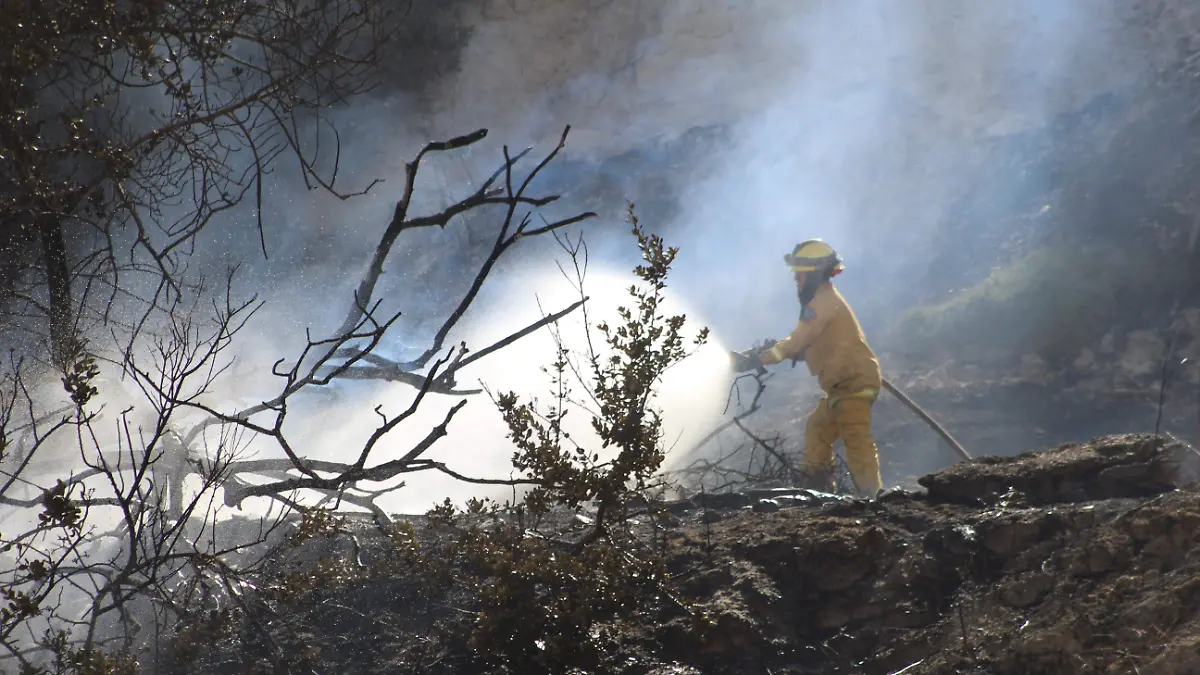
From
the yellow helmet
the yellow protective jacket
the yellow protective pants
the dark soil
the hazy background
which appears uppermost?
the hazy background

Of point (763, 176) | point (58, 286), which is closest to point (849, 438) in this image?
point (58, 286)

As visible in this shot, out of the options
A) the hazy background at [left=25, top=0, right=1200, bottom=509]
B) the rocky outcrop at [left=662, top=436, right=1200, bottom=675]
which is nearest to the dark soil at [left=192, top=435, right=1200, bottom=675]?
the rocky outcrop at [left=662, top=436, right=1200, bottom=675]

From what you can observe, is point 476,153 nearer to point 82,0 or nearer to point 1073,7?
point 82,0

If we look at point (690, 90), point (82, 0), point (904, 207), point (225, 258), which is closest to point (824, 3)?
point (690, 90)

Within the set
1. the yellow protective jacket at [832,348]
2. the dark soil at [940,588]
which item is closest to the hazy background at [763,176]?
the yellow protective jacket at [832,348]

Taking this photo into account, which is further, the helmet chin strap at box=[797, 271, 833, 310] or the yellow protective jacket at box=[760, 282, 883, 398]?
the helmet chin strap at box=[797, 271, 833, 310]

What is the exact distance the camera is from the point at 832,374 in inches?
246

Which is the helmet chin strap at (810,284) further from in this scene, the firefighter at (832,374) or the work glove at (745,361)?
the work glove at (745,361)

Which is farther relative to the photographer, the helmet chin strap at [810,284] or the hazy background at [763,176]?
the hazy background at [763,176]

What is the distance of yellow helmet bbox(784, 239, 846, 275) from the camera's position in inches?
261

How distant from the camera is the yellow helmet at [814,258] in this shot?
6.62 metres

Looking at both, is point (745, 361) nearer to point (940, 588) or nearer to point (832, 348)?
point (832, 348)

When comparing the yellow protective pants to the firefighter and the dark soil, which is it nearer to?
the firefighter

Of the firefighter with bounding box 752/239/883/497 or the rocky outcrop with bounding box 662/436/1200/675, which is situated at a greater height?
the firefighter with bounding box 752/239/883/497
